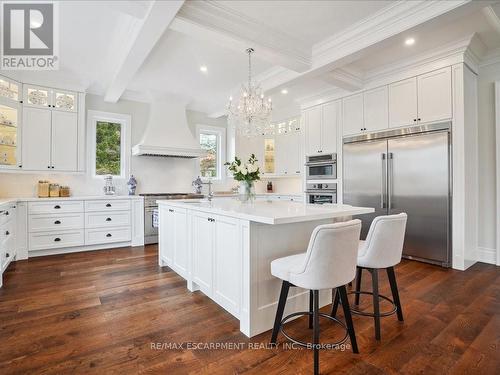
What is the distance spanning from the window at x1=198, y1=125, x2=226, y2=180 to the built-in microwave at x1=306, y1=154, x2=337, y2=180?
89.0 inches

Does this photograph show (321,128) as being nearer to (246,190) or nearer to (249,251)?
(246,190)

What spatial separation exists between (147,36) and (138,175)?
3.23 meters

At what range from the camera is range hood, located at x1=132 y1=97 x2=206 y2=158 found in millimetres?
5203

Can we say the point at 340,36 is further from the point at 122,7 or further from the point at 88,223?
the point at 88,223

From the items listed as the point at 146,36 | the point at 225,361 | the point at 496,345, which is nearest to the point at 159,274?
the point at 225,361

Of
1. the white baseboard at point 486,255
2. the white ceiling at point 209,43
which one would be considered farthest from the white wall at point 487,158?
the white ceiling at point 209,43

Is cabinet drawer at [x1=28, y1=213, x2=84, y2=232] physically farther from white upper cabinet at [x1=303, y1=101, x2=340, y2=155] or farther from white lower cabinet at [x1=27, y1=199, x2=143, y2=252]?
white upper cabinet at [x1=303, y1=101, x2=340, y2=155]

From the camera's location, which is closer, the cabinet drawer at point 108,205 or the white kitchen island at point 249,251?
the white kitchen island at point 249,251

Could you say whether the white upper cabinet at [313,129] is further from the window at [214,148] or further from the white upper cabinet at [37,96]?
the white upper cabinet at [37,96]

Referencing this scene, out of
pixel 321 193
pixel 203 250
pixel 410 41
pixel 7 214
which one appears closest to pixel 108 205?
pixel 7 214

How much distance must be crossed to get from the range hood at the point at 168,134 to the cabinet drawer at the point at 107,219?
120 cm

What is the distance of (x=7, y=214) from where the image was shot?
3.42m

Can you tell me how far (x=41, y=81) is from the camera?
433 centimetres

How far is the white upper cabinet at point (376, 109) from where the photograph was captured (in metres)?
4.10
